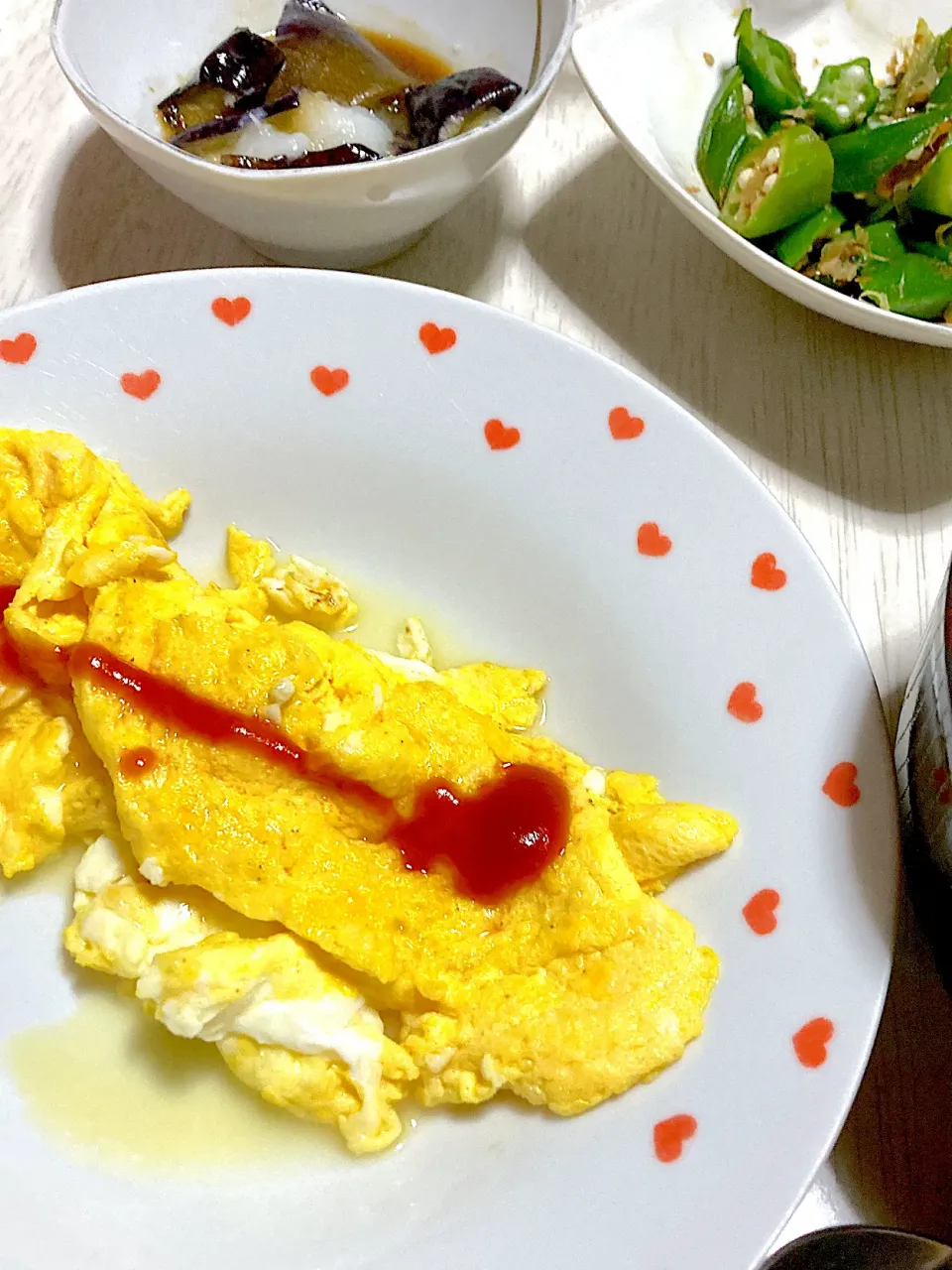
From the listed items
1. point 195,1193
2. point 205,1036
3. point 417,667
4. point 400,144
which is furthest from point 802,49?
point 195,1193

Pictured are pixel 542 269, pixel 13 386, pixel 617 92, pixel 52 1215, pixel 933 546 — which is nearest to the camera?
pixel 52 1215

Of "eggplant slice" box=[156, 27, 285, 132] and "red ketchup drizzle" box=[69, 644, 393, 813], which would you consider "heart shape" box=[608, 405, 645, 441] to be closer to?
"red ketchup drizzle" box=[69, 644, 393, 813]

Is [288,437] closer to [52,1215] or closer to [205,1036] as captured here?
[205,1036]

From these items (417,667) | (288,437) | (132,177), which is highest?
(132,177)

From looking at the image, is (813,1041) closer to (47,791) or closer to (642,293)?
(47,791)

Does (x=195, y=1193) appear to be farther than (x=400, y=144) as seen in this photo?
No

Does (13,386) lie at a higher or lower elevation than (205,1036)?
higher

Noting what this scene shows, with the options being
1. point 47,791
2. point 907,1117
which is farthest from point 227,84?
point 907,1117
